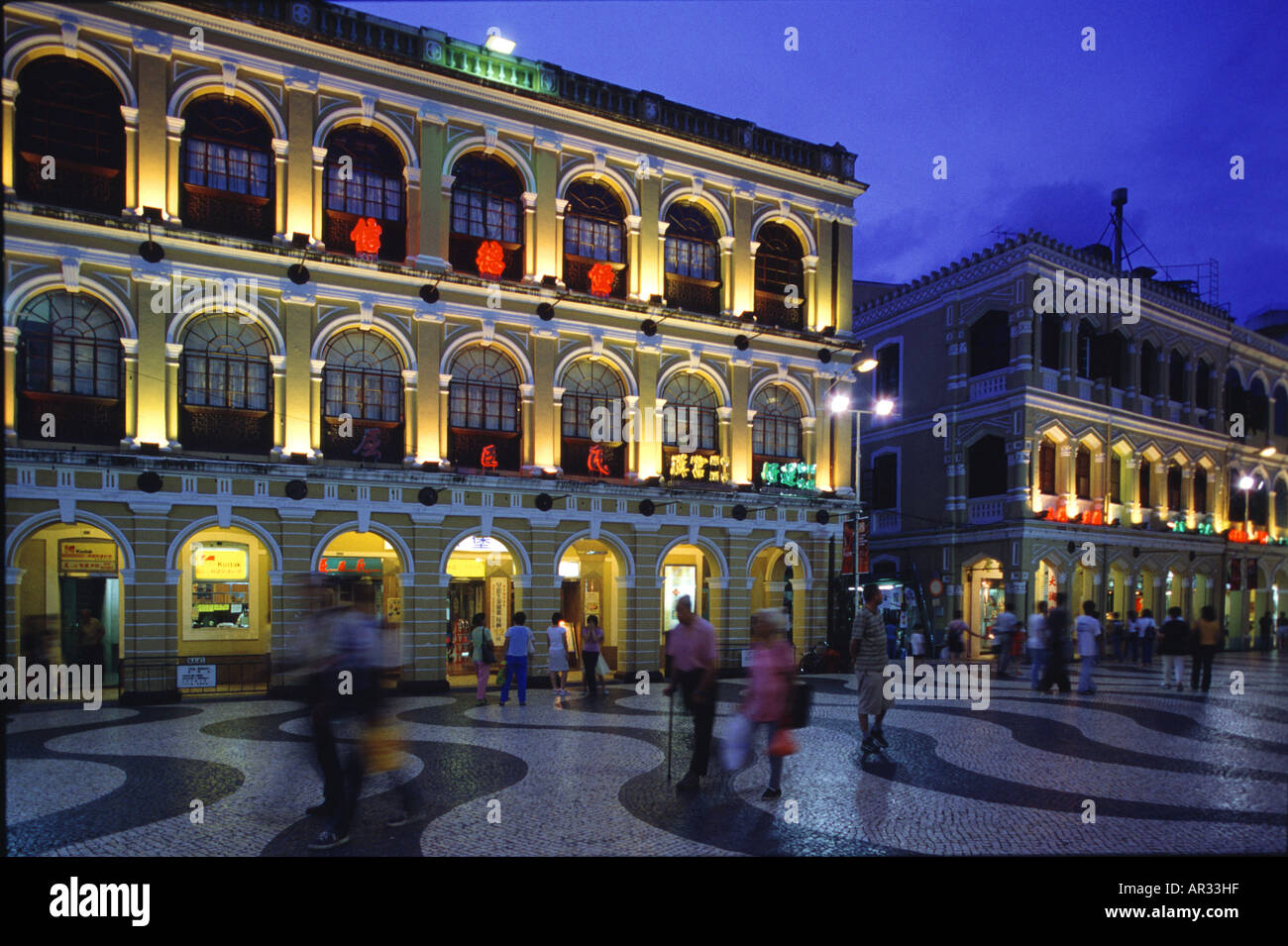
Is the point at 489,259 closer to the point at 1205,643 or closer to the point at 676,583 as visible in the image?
the point at 676,583

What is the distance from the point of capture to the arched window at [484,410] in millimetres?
22266

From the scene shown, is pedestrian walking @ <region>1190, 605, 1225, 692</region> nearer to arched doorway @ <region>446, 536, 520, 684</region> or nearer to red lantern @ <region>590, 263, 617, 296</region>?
red lantern @ <region>590, 263, 617, 296</region>

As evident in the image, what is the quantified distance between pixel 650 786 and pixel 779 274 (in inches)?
776

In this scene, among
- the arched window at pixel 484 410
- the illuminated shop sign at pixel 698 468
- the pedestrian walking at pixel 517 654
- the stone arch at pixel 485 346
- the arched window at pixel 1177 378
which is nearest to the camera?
the pedestrian walking at pixel 517 654

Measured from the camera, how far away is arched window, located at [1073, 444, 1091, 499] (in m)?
33.8

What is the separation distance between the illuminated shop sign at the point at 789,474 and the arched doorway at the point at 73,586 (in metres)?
16.4

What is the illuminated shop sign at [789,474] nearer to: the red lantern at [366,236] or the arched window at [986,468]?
the arched window at [986,468]

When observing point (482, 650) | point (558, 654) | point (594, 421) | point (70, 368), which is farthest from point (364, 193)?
point (558, 654)

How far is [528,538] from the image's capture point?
22531 millimetres

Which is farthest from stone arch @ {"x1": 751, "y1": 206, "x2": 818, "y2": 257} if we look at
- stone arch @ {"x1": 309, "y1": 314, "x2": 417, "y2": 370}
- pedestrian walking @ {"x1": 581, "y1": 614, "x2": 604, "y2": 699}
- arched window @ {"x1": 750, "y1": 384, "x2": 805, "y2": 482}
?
pedestrian walking @ {"x1": 581, "y1": 614, "x2": 604, "y2": 699}

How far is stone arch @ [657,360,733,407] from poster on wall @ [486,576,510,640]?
691 cm

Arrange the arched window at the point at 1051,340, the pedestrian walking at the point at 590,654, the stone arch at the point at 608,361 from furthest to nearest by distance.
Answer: the arched window at the point at 1051,340 < the stone arch at the point at 608,361 < the pedestrian walking at the point at 590,654

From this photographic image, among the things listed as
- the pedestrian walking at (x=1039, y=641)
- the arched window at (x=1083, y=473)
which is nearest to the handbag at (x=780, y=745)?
the pedestrian walking at (x=1039, y=641)
